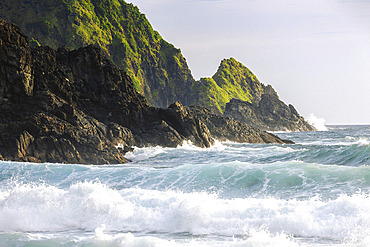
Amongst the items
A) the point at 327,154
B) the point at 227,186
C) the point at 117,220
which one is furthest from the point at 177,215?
the point at 327,154

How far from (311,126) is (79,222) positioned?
12957 centimetres

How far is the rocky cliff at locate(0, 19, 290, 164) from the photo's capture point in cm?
2928

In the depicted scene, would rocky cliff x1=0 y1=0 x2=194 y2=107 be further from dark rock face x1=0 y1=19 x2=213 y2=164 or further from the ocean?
the ocean

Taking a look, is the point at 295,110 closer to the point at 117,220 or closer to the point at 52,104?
the point at 52,104

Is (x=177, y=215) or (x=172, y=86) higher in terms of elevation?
(x=172, y=86)

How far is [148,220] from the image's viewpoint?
12.4 m

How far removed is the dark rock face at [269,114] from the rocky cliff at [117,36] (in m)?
41.4

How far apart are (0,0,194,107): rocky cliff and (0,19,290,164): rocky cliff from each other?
75.1 m

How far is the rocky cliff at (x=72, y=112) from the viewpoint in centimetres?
2928

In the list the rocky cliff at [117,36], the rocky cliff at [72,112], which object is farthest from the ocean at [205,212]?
the rocky cliff at [117,36]

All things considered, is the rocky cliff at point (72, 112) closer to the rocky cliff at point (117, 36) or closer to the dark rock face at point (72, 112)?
the dark rock face at point (72, 112)

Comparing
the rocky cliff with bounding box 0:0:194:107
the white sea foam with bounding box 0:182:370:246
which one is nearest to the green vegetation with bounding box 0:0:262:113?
the rocky cliff with bounding box 0:0:194:107

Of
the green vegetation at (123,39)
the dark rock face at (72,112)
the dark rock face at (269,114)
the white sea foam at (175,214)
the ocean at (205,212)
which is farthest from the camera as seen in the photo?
the green vegetation at (123,39)

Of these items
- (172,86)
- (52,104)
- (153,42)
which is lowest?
(52,104)
